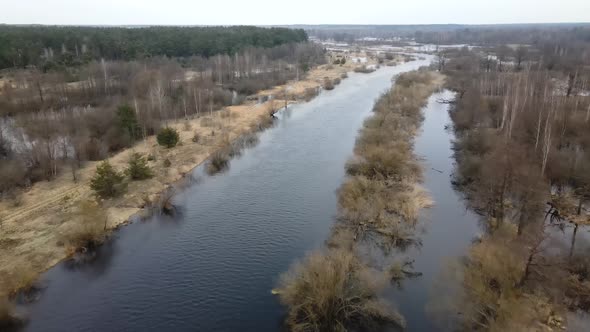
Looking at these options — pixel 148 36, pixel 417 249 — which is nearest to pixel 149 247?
pixel 417 249

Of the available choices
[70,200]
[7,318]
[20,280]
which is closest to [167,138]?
[70,200]

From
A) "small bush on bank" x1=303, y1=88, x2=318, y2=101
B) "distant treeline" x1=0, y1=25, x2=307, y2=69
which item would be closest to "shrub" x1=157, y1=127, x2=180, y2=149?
"small bush on bank" x1=303, y1=88, x2=318, y2=101

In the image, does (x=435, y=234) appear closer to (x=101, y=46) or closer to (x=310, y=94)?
(x=310, y=94)

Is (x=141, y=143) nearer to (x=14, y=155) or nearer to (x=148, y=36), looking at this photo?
(x=14, y=155)

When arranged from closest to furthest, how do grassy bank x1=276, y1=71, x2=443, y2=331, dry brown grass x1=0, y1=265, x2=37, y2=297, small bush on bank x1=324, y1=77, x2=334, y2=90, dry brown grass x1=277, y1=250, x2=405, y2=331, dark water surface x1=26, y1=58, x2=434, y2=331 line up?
dry brown grass x1=277, y1=250, x2=405, y2=331
grassy bank x1=276, y1=71, x2=443, y2=331
dark water surface x1=26, y1=58, x2=434, y2=331
dry brown grass x1=0, y1=265, x2=37, y2=297
small bush on bank x1=324, y1=77, x2=334, y2=90

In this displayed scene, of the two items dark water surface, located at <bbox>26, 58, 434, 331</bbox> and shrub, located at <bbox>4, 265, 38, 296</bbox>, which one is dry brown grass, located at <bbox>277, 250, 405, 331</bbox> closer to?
dark water surface, located at <bbox>26, 58, 434, 331</bbox>
